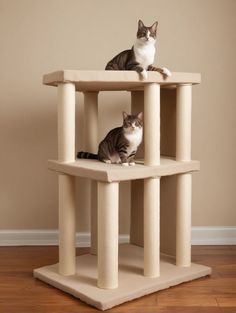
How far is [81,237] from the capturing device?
7.93 ft

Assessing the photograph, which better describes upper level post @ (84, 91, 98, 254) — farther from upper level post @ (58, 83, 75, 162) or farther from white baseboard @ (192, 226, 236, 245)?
white baseboard @ (192, 226, 236, 245)

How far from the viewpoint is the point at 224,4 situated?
232 centimetres

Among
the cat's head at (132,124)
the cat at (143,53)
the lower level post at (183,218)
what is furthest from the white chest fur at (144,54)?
the lower level post at (183,218)

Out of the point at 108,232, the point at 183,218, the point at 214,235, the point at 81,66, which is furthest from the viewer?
the point at 214,235

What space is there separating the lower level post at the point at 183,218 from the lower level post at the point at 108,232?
0.38m

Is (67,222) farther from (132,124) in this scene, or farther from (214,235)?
(214,235)

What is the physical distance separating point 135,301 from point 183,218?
446mm

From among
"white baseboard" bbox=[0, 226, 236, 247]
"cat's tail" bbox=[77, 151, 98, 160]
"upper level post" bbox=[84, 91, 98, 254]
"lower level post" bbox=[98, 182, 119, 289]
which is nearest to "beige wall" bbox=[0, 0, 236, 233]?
"white baseboard" bbox=[0, 226, 236, 247]

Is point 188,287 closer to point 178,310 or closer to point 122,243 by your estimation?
point 178,310

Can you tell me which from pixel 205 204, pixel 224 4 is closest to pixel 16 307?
pixel 205 204

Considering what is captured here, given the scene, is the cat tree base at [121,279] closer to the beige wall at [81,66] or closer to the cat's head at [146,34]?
the beige wall at [81,66]

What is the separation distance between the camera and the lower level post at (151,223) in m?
1.79

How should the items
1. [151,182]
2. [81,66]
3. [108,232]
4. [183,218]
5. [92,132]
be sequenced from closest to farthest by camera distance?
[108,232]
[151,182]
[183,218]
[92,132]
[81,66]

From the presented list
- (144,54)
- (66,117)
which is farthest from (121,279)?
(144,54)
